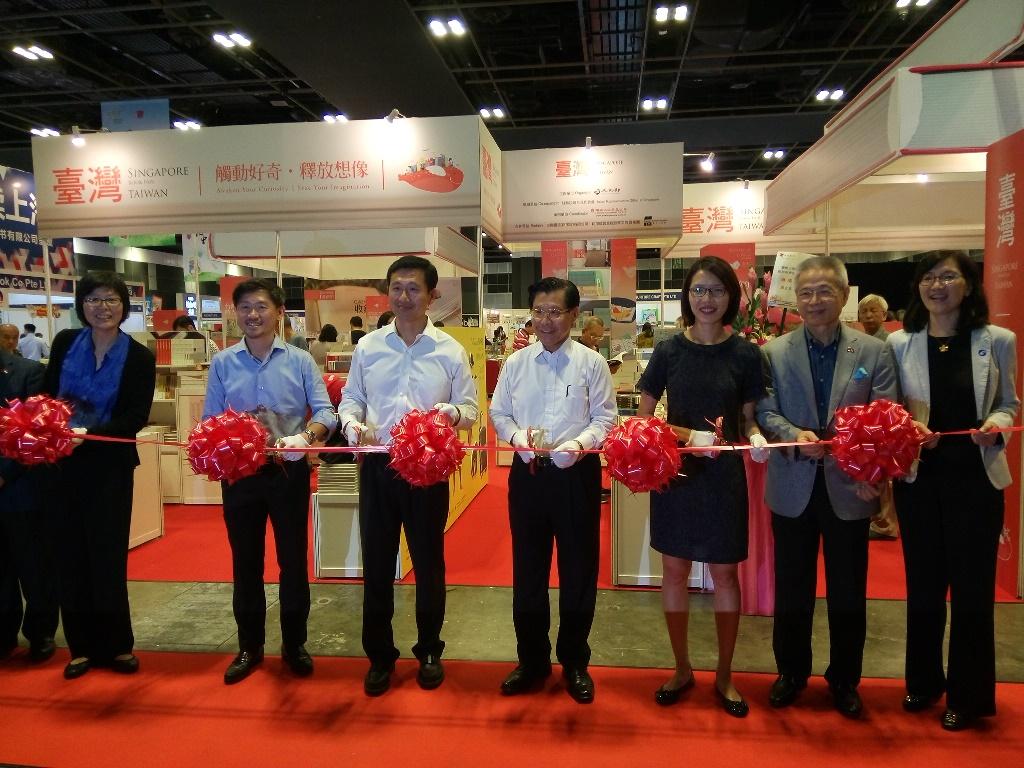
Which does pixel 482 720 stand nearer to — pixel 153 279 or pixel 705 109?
pixel 705 109

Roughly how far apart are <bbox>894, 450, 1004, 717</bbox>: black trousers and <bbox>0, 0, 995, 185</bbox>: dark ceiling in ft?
19.3

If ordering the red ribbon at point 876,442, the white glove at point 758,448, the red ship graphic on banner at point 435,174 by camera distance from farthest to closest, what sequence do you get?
the red ship graphic on banner at point 435,174, the white glove at point 758,448, the red ribbon at point 876,442

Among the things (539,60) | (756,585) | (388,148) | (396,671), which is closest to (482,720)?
(396,671)

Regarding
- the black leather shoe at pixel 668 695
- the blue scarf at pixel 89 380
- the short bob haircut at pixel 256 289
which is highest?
the short bob haircut at pixel 256 289

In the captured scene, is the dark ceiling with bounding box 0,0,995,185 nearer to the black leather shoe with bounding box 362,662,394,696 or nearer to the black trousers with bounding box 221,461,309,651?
the black trousers with bounding box 221,461,309,651

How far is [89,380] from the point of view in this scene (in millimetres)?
2717

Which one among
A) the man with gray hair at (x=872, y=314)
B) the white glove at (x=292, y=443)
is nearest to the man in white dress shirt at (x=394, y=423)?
the white glove at (x=292, y=443)

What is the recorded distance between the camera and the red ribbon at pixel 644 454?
2.16 meters

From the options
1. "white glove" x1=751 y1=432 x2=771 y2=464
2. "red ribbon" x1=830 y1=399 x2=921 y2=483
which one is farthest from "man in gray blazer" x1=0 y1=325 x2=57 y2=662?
"red ribbon" x1=830 y1=399 x2=921 y2=483

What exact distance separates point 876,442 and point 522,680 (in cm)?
162

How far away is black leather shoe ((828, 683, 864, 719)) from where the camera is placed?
2.40 metres

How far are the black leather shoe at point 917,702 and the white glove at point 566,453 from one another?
1589 mm

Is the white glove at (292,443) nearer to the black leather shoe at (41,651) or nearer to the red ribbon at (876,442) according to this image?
the black leather shoe at (41,651)

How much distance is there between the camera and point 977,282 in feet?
7.58
